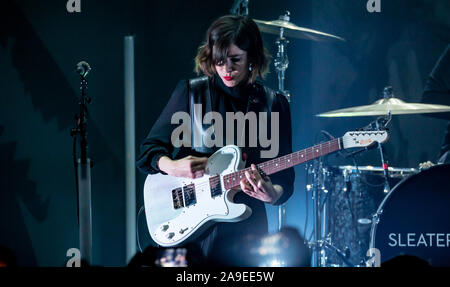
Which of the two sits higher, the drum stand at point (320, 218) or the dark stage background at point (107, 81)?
the dark stage background at point (107, 81)

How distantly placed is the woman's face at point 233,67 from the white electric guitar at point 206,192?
0.34 metres

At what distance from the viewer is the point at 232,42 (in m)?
2.36

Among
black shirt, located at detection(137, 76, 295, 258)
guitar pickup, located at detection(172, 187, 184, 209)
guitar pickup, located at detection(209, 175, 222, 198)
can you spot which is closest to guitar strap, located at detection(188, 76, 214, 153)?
black shirt, located at detection(137, 76, 295, 258)

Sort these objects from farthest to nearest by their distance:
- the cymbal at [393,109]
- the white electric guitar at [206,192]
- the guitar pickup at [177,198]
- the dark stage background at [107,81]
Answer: the dark stage background at [107,81], the cymbal at [393,109], the guitar pickup at [177,198], the white electric guitar at [206,192]

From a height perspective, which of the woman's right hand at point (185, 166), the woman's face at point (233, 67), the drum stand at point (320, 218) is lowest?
the drum stand at point (320, 218)

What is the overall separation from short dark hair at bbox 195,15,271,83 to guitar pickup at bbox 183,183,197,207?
0.60m

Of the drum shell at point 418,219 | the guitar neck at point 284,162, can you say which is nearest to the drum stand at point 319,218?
the drum shell at point 418,219

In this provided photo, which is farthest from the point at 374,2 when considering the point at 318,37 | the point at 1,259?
the point at 1,259

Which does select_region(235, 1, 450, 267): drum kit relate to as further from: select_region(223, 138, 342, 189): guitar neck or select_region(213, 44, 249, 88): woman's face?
select_region(213, 44, 249, 88): woman's face

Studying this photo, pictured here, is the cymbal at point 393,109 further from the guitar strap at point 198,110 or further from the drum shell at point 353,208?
the guitar strap at point 198,110

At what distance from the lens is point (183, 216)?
7.91 ft

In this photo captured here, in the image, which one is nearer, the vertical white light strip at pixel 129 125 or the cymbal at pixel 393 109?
A: the cymbal at pixel 393 109

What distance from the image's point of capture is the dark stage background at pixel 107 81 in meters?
3.15

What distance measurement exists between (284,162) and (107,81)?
152cm
